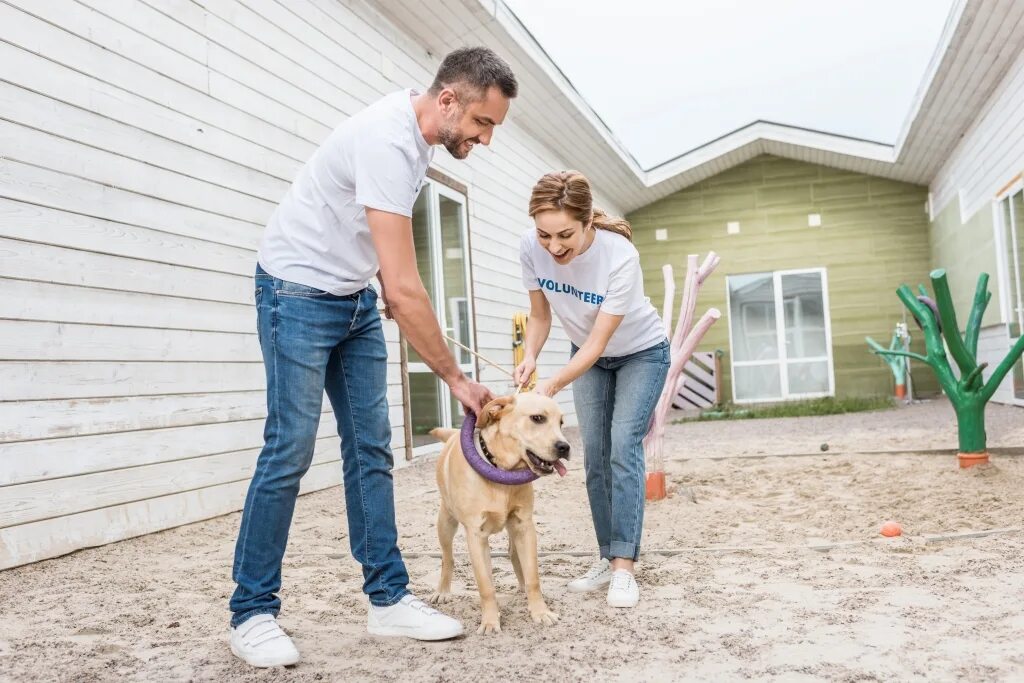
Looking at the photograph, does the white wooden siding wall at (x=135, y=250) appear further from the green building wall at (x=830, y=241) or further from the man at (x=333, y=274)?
the green building wall at (x=830, y=241)

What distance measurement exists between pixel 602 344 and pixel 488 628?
3.13ft

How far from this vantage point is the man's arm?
2.17m

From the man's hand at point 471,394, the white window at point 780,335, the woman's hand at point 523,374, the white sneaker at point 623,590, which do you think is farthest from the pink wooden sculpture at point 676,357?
the white window at point 780,335

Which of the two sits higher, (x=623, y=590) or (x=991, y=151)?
(x=991, y=151)

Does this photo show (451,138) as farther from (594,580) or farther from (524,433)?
(594,580)

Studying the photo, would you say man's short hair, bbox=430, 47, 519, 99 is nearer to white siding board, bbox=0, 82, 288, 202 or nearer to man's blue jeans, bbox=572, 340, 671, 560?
man's blue jeans, bbox=572, 340, 671, 560

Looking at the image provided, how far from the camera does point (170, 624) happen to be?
2709 mm

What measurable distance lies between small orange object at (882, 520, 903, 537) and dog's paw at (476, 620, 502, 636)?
6.34 feet

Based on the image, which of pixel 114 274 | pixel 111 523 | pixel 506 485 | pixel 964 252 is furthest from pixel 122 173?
pixel 964 252

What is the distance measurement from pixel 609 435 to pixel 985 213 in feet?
30.8

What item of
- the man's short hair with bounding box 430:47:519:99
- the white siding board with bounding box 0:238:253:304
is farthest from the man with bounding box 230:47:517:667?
the white siding board with bounding box 0:238:253:304

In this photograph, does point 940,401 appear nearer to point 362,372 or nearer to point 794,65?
point 362,372

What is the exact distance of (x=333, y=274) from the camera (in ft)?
7.70

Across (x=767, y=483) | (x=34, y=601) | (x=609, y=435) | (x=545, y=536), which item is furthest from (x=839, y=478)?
(x=34, y=601)
